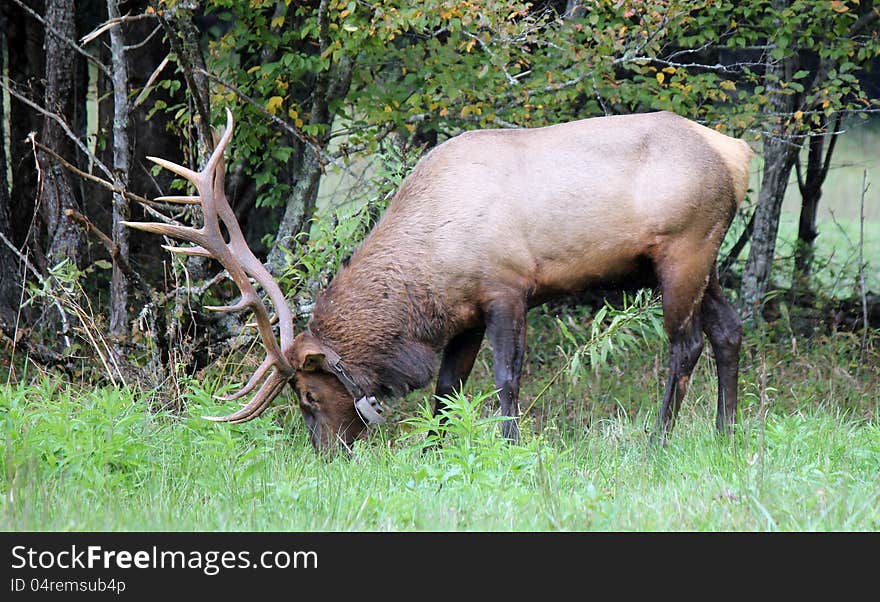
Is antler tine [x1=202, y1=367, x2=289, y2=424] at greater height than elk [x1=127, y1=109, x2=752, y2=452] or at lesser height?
lesser

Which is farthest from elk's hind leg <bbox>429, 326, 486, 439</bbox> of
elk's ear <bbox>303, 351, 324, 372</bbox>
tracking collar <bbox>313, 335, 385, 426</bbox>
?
elk's ear <bbox>303, 351, 324, 372</bbox>

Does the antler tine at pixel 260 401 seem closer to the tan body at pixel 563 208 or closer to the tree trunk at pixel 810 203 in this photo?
the tan body at pixel 563 208

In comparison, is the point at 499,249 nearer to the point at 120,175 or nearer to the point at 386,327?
the point at 386,327

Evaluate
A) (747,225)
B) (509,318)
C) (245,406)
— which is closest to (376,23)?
(509,318)

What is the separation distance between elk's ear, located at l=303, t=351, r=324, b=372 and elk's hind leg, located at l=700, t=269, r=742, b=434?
2.15 meters

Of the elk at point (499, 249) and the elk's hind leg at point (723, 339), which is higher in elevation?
the elk at point (499, 249)

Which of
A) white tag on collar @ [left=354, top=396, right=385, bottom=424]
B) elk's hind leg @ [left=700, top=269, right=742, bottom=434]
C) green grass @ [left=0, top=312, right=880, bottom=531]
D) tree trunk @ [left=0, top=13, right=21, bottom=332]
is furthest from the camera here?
tree trunk @ [left=0, top=13, right=21, bottom=332]

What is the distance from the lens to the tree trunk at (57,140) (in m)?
7.00

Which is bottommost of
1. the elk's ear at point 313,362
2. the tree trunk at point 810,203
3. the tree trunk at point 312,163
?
the tree trunk at point 810,203

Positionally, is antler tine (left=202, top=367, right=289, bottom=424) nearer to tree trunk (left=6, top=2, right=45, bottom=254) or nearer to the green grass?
the green grass

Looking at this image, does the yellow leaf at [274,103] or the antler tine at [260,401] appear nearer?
the antler tine at [260,401]

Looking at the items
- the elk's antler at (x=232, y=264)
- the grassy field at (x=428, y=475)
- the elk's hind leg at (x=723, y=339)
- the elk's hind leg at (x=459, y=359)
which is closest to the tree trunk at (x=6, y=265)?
the grassy field at (x=428, y=475)

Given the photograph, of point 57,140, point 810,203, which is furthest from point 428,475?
point 810,203

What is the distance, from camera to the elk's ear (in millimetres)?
5527
